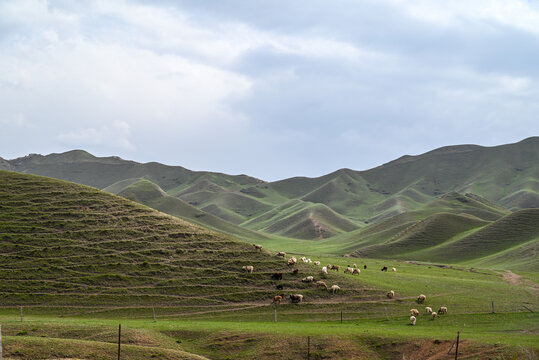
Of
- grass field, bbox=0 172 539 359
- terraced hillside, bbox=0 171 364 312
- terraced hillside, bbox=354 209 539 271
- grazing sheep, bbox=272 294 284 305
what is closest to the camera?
grass field, bbox=0 172 539 359

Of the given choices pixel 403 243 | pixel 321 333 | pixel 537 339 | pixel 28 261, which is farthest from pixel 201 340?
pixel 403 243

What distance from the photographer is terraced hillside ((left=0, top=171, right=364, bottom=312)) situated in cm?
6856

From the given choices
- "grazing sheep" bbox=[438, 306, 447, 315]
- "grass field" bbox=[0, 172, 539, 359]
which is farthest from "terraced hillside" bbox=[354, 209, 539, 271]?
"grazing sheep" bbox=[438, 306, 447, 315]

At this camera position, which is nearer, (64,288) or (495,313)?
(495,313)

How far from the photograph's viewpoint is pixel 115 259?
78188 mm

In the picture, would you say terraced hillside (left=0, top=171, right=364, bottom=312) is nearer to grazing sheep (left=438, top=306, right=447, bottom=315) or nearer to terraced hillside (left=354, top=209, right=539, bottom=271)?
grazing sheep (left=438, top=306, right=447, bottom=315)

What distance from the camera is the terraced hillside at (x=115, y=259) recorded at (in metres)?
68.6

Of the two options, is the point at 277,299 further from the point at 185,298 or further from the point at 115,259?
the point at 115,259

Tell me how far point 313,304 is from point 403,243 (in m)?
126

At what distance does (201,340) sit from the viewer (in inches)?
1975

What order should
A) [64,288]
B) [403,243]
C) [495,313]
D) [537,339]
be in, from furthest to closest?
[403,243]
[64,288]
[495,313]
[537,339]

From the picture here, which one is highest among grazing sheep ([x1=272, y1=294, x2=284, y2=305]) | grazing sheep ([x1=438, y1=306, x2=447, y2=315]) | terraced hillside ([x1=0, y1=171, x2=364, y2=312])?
terraced hillside ([x1=0, y1=171, x2=364, y2=312])

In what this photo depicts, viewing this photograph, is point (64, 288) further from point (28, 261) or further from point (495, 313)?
point (495, 313)

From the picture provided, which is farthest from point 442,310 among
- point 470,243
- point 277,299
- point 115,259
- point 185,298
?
point 470,243
